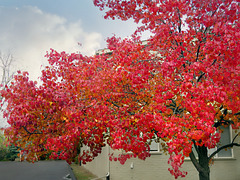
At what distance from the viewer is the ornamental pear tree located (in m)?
7.21

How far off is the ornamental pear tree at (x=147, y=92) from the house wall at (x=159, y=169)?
4.28 meters

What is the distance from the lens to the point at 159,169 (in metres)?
13.7

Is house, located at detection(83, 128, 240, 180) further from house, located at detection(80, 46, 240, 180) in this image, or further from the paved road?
the paved road

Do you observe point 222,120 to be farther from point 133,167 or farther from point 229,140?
point 133,167

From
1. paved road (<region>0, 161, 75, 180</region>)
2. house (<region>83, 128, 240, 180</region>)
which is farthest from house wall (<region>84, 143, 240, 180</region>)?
paved road (<region>0, 161, 75, 180</region>)

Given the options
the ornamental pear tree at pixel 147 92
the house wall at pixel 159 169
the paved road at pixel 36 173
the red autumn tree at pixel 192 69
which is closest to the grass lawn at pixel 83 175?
the paved road at pixel 36 173

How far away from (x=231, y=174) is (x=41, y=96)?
1019 centimetres

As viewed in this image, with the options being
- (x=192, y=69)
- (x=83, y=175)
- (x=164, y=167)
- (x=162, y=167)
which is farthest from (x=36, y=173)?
(x=192, y=69)

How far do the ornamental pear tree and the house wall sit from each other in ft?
14.1

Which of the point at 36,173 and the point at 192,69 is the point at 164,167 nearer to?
the point at 192,69

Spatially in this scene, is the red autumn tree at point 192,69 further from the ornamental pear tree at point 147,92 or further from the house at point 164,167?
the house at point 164,167

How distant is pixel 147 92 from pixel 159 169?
20.8 ft

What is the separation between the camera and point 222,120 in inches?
367

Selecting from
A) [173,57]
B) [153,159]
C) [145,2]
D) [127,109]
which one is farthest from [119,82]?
[153,159]
